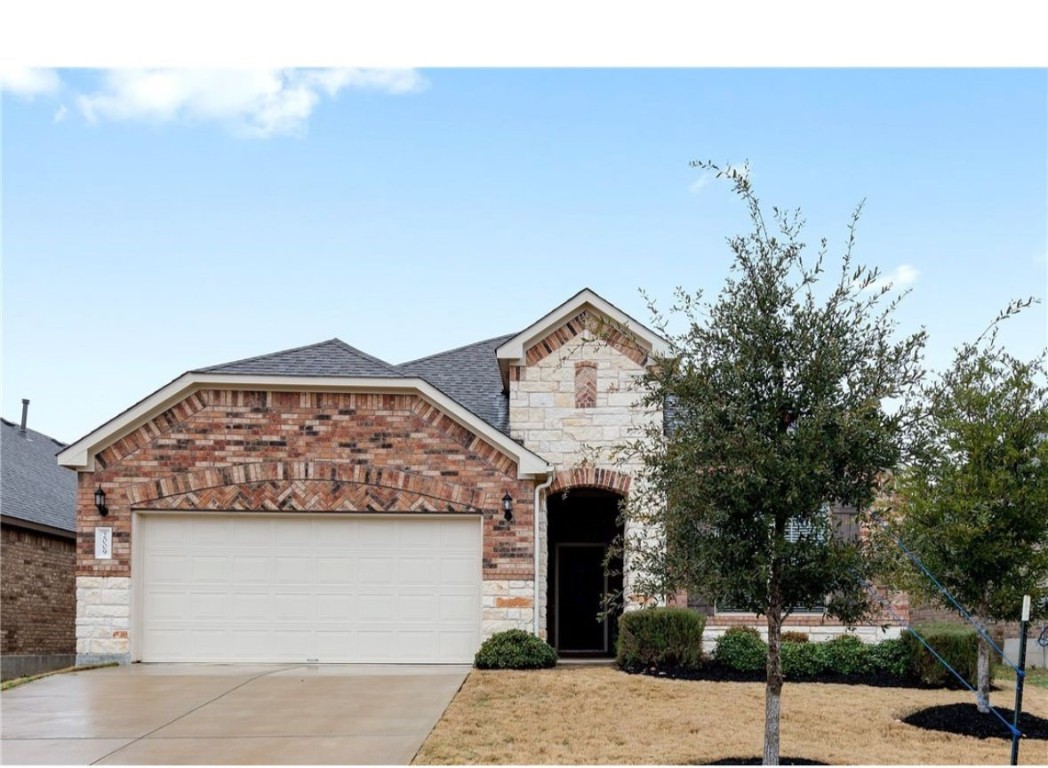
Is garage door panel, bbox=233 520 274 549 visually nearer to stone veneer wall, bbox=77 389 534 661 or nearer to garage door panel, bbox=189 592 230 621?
stone veneer wall, bbox=77 389 534 661

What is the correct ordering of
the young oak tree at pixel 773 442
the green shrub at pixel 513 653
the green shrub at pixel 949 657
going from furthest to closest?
the green shrub at pixel 513 653, the green shrub at pixel 949 657, the young oak tree at pixel 773 442

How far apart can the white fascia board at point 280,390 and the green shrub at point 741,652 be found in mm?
3752

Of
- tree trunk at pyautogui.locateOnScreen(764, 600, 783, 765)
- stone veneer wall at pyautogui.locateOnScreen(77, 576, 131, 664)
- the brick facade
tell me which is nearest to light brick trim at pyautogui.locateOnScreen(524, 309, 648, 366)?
stone veneer wall at pyautogui.locateOnScreen(77, 576, 131, 664)

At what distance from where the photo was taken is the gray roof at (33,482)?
20.0 meters

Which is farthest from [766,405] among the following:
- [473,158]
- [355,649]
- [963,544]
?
[355,649]

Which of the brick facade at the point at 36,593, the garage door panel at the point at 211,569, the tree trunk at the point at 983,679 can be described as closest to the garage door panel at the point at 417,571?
the garage door panel at the point at 211,569

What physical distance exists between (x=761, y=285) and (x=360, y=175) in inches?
315

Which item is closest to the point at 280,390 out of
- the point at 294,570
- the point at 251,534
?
the point at 251,534

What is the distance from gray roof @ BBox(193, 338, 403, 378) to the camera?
1655 centimetres

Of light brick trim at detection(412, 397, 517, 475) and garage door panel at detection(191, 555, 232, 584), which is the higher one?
light brick trim at detection(412, 397, 517, 475)

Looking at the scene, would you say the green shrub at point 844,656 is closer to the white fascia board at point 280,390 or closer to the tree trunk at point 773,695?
the white fascia board at point 280,390

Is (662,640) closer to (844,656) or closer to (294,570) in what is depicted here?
(844,656)

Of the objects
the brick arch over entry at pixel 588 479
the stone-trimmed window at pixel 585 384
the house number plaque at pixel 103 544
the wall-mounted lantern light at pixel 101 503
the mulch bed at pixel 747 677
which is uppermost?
the stone-trimmed window at pixel 585 384

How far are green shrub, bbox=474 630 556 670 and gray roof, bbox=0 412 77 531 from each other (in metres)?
9.41
